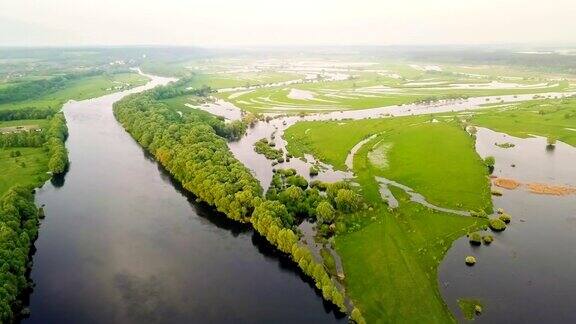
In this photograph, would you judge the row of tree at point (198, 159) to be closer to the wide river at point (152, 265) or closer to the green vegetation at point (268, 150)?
the wide river at point (152, 265)

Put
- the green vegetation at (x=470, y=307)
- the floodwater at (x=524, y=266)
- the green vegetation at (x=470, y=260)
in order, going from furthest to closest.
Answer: the green vegetation at (x=470, y=260) → the floodwater at (x=524, y=266) → the green vegetation at (x=470, y=307)

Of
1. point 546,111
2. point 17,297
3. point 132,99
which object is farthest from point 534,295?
point 132,99

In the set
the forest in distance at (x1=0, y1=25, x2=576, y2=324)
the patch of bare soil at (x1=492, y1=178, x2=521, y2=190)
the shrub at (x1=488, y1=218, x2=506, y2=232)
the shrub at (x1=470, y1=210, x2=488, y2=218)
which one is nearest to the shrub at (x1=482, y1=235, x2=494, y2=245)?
the forest in distance at (x1=0, y1=25, x2=576, y2=324)

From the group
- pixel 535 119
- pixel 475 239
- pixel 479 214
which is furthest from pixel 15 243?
pixel 535 119

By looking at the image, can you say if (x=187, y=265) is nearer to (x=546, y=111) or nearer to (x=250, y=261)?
(x=250, y=261)

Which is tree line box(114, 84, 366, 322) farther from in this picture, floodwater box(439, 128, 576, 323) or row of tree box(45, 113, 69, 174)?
row of tree box(45, 113, 69, 174)

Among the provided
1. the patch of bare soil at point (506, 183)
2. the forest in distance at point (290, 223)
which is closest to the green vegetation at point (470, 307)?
the forest in distance at point (290, 223)
